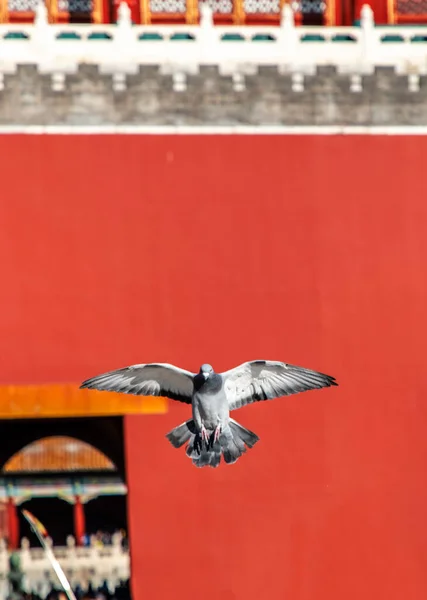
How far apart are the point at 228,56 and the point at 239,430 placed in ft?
13.5

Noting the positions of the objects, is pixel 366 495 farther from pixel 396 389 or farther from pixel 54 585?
pixel 54 585

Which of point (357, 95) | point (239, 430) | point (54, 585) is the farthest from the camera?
point (54, 585)

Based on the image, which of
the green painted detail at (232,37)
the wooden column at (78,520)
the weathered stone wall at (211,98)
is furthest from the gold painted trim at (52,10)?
the wooden column at (78,520)

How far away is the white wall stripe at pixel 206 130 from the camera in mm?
13078

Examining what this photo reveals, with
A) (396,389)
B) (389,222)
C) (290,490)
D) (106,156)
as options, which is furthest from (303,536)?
(106,156)

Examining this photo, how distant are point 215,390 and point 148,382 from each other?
2.99 ft

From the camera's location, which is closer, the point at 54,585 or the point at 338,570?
the point at 338,570

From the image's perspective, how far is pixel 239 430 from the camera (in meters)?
10.9

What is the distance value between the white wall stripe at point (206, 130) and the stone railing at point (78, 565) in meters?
4.88

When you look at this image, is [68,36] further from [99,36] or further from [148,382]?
[148,382]

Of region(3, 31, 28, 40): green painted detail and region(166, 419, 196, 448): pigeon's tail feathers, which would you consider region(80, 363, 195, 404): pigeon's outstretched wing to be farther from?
region(3, 31, 28, 40): green painted detail

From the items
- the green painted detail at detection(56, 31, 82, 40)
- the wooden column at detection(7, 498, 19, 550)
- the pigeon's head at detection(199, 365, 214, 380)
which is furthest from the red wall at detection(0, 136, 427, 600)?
the wooden column at detection(7, 498, 19, 550)

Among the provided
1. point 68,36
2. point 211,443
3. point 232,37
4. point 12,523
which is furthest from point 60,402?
point 12,523

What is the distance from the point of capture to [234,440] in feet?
35.4
